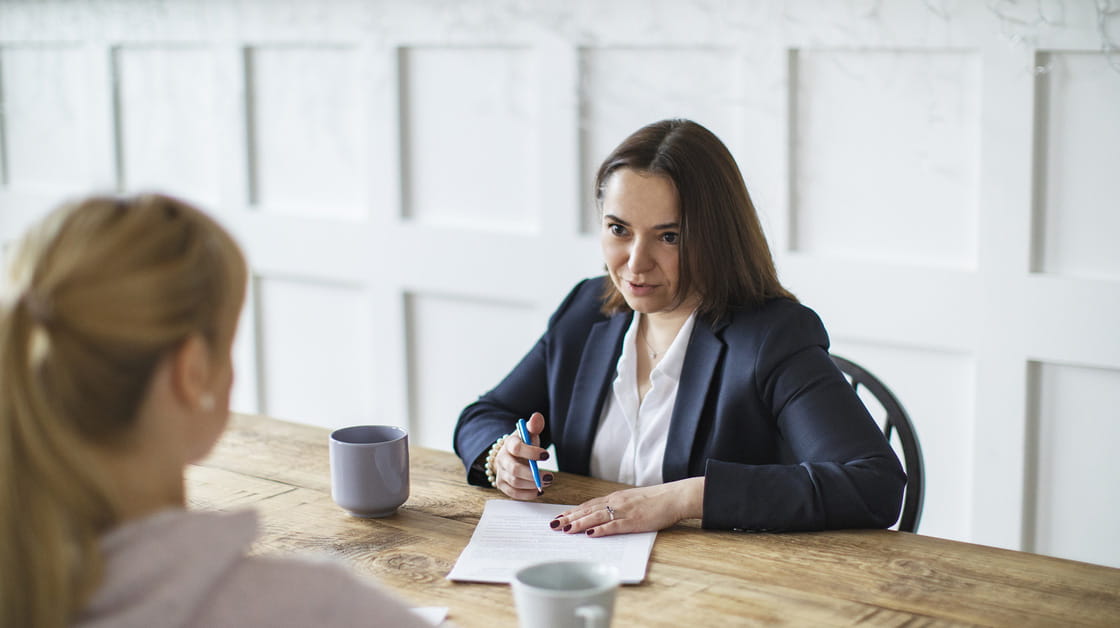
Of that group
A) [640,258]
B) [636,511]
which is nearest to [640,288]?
[640,258]

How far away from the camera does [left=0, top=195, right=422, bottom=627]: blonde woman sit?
75 centimetres

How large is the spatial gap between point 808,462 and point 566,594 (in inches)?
25.7

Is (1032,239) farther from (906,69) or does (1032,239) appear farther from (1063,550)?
(1063,550)

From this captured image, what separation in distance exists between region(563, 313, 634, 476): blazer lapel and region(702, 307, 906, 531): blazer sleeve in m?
0.27

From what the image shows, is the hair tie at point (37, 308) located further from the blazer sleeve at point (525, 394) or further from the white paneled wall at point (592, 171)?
the white paneled wall at point (592, 171)

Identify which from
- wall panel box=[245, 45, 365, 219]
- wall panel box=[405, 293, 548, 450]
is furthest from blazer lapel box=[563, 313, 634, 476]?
wall panel box=[245, 45, 365, 219]

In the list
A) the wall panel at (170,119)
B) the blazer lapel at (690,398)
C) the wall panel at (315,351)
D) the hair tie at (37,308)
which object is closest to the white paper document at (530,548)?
the blazer lapel at (690,398)

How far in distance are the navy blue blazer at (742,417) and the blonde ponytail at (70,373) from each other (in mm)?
806

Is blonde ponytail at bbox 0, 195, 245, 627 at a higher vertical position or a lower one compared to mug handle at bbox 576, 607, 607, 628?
higher

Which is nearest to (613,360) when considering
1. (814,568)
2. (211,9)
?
(814,568)

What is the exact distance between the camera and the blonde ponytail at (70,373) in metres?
0.75

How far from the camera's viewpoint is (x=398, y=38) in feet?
9.82

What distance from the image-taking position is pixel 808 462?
5.07 ft

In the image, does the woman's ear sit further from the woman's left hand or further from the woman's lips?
the woman's lips
